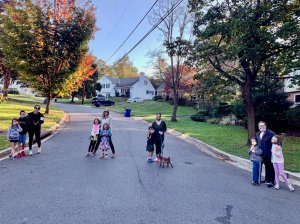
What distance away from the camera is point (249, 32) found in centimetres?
1230

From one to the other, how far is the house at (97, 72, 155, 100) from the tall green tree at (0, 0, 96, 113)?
53955mm

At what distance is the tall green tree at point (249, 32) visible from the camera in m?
12.3

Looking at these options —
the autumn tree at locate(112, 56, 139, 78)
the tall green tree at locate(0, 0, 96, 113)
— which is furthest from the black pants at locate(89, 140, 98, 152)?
the autumn tree at locate(112, 56, 139, 78)

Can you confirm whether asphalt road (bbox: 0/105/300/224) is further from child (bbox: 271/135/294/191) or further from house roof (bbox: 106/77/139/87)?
house roof (bbox: 106/77/139/87)

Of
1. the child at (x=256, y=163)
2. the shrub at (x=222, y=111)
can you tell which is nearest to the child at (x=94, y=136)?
the child at (x=256, y=163)

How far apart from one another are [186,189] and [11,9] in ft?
73.1

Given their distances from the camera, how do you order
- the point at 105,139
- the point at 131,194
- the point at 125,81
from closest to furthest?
1. the point at 131,194
2. the point at 105,139
3. the point at 125,81

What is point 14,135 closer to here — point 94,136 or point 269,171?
point 94,136

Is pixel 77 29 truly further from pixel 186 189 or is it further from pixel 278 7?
pixel 186 189

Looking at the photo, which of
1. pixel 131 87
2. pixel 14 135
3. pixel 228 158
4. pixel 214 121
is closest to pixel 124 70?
pixel 131 87

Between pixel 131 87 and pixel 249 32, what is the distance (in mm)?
68522

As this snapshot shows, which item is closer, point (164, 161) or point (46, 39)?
point (164, 161)

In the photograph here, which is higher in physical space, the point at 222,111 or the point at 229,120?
the point at 222,111

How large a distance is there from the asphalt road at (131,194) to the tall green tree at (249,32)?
5334 mm
